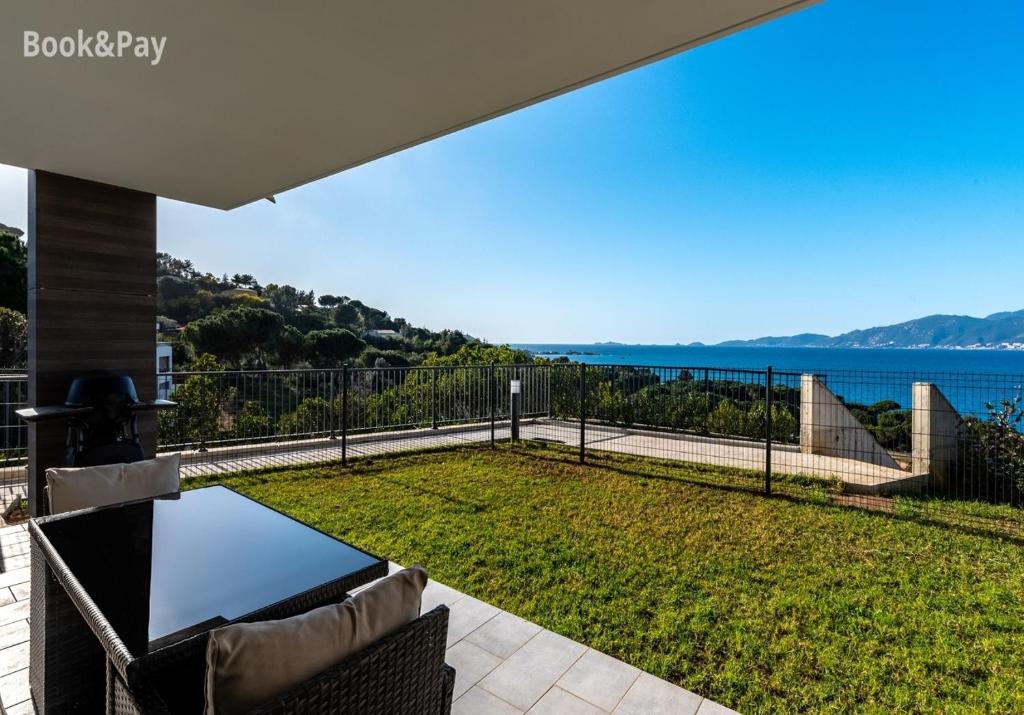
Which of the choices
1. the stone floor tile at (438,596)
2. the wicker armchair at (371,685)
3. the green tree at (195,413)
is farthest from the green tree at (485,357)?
the wicker armchair at (371,685)

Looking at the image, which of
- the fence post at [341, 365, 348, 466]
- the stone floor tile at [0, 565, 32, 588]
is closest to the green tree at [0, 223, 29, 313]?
the fence post at [341, 365, 348, 466]

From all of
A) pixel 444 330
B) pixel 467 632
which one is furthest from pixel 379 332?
pixel 467 632

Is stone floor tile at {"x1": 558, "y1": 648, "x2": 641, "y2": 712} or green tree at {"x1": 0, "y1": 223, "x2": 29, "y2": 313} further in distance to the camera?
green tree at {"x1": 0, "y1": 223, "x2": 29, "y2": 313}

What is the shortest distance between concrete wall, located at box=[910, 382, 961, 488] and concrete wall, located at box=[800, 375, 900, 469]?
19.5 inches

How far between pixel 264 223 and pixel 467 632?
75.1ft

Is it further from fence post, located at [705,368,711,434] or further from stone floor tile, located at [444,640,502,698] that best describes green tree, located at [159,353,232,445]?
fence post, located at [705,368,711,434]

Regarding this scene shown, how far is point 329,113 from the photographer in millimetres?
2553

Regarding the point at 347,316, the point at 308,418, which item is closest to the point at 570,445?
the point at 308,418

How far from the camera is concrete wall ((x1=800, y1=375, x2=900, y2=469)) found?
546 centimetres

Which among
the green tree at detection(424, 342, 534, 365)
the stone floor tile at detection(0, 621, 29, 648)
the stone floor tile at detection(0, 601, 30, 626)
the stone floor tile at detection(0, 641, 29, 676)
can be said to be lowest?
the stone floor tile at detection(0, 641, 29, 676)

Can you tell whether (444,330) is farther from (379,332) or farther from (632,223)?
(632,223)

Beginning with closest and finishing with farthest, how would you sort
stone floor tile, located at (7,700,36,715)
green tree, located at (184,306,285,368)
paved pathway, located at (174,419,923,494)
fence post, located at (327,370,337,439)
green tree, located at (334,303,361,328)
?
stone floor tile, located at (7,700,36,715) < paved pathway, located at (174,419,923,494) < fence post, located at (327,370,337,439) < green tree, located at (184,306,285,368) < green tree, located at (334,303,361,328)

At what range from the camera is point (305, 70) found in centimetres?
211

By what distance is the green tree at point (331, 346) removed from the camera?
709 inches
